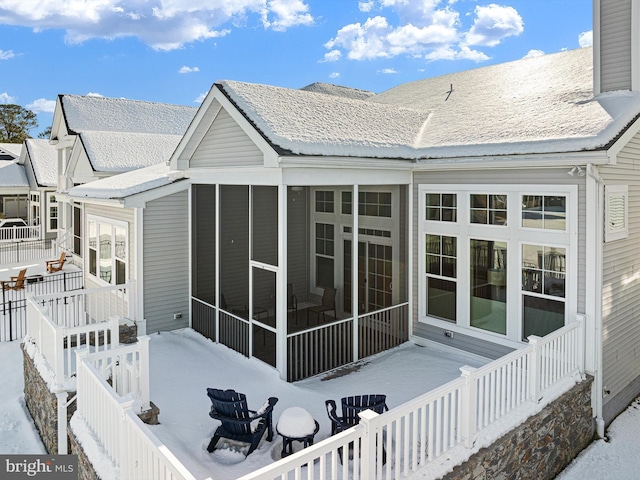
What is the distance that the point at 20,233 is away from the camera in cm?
2928

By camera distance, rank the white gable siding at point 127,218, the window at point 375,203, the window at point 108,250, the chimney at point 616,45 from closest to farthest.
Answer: the chimney at point 616,45 → the window at point 375,203 → the white gable siding at point 127,218 → the window at point 108,250

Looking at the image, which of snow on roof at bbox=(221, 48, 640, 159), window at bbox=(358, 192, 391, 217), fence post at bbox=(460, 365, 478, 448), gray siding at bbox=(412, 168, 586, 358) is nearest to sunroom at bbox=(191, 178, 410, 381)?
window at bbox=(358, 192, 391, 217)

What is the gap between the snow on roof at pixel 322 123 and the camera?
322 inches

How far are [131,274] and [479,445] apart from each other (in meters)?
7.91

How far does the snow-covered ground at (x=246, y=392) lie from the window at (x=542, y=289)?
4.78 feet

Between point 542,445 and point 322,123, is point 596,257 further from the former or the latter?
point 322,123

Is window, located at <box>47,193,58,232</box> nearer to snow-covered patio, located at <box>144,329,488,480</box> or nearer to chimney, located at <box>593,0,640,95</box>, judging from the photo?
snow-covered patio, located at <box>144,329,488,480</box>

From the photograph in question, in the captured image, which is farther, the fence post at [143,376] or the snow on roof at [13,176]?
the snow on roof at [13,176]

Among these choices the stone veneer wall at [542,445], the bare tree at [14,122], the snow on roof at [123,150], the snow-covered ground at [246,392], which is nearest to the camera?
the stone veneer wall at [542,445]

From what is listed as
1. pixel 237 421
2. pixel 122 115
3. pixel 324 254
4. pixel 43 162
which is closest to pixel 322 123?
pixel 324 254

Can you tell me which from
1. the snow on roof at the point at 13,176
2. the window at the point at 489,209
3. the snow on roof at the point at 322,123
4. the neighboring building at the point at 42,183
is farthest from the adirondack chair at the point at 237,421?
the snow on roof at the point at 13,176

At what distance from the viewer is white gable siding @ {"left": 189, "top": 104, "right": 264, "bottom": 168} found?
8773 millimetres

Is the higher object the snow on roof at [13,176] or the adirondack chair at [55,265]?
the snow on roof at [13,176]

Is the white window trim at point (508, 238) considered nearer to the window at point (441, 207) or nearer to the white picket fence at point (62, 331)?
the window at point (441, 207)
